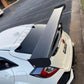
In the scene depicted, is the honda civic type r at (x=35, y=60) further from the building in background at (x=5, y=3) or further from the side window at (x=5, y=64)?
the building in background at (x=5, y=3)

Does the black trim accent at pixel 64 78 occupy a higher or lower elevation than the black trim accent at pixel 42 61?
lower

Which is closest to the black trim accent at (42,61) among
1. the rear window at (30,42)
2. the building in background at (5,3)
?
the rear window at (30,42)

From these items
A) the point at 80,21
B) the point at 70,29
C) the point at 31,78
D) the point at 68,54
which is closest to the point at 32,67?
the point at 31,78

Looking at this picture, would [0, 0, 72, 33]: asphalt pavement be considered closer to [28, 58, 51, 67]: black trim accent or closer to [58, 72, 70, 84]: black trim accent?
[58, 72, 70, 84]: black trim accent

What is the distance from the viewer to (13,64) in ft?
8.61

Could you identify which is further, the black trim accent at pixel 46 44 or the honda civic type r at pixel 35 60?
the honda civic type r at pixel 35 60

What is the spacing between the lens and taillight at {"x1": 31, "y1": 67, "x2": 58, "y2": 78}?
95.3 inches

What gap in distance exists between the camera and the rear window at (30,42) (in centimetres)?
268

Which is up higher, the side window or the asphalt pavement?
the side window

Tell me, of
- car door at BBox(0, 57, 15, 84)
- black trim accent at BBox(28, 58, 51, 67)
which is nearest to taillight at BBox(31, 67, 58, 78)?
black trim accent at BBox(28, 58, 51, 67)

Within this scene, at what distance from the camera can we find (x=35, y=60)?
219 centimetres

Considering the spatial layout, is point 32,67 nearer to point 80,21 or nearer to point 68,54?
point 68,54

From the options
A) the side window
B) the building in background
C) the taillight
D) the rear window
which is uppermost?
the building in background

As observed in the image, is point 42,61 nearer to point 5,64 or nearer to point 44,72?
point 44,72
